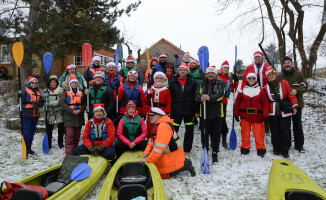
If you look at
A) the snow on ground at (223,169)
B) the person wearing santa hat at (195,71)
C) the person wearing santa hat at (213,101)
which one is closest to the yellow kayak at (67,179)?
the snow on ground at (223,169)

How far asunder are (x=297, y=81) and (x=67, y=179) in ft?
15.0

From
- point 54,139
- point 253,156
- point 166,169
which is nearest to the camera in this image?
point 166,169

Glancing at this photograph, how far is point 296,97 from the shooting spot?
15.7ft

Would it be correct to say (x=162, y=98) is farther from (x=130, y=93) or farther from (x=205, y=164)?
(x=205, y=164)

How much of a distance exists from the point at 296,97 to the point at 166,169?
119 inches

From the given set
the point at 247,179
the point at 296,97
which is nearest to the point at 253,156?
the point at 247,179

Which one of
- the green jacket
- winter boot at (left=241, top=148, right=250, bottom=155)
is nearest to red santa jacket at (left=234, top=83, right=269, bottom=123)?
winter boot at (left=241, top=148, right=250, bottom=155)

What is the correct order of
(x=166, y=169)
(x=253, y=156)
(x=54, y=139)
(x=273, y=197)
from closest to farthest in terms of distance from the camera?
1. (x=273, y=197)
2. (x=166, y=169)
3. (x=253, y=156)
4. (x=54, y=139)

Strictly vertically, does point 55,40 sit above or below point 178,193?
above

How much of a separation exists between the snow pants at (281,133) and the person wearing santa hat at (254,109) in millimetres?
298

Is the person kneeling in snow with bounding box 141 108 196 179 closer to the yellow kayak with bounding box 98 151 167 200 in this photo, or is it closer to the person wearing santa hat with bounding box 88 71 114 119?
the yellow kayak with bounding box 98 151 167 200

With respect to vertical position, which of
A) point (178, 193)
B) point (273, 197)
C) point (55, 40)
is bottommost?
point (178, 193)

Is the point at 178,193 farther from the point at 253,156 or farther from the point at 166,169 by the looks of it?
the point at 253,156

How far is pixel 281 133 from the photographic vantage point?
461cm
